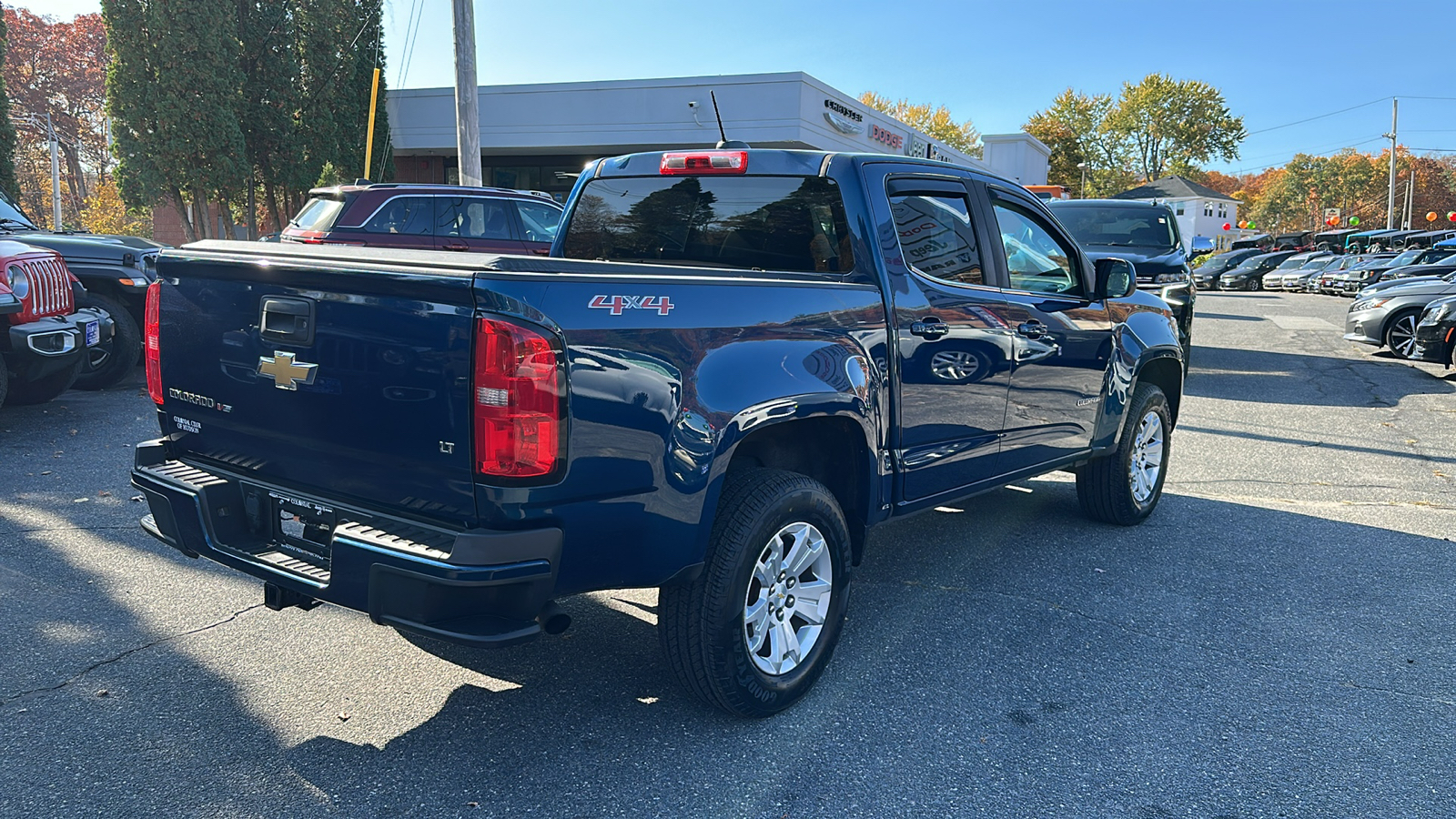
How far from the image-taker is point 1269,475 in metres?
7.31

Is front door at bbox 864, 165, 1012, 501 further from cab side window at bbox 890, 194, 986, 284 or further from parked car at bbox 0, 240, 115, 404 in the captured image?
parked car at bbox 0, 240, 115, 404

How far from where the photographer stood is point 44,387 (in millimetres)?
8156

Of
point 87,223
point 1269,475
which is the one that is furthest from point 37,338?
point 87,223

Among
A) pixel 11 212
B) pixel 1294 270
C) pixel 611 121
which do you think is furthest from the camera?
pixel 1294 270

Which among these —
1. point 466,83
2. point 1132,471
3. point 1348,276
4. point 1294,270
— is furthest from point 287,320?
point 1294,270

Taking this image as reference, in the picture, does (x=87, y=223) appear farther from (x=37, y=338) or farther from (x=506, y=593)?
(x=506, y=593)

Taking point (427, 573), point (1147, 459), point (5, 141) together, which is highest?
point (5, 141)

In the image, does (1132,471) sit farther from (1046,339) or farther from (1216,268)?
(1216,268)

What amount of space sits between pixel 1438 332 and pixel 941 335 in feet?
37.0

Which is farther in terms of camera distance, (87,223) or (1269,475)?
(87,223)

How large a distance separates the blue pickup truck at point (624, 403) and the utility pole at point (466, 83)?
976 cm

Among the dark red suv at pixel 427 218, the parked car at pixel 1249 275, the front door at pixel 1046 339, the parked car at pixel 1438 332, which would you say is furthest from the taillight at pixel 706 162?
the parked car at pixel 1249 275

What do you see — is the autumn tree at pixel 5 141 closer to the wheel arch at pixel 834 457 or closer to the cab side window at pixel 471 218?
the cab side window at pixel 471 218

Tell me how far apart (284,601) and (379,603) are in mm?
659
